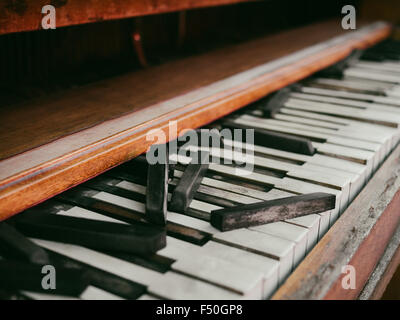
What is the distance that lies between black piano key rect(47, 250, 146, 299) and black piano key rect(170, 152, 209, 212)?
34cm

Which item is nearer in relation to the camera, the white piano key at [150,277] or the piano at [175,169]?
the white piano key at [150,277]

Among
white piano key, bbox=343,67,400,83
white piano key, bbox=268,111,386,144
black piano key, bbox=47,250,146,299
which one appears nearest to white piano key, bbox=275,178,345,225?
white piano key, bbox=268,111,386,144

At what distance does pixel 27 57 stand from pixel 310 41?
208 centimetres

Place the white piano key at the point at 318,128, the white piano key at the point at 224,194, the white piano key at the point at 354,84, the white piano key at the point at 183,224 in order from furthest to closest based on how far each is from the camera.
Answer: the white piano key at the point at 354,84 → the white piano key at the point at 318,128 → the white piano key at the point at 224,194 → the white piano key at the point at 183,224

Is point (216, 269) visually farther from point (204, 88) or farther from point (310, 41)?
point (310, 41)

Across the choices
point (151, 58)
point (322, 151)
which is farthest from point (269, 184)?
point (151, 58)

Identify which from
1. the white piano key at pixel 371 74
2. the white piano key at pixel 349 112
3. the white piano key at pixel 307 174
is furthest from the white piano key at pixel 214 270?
the white piano key at pixel 371 74

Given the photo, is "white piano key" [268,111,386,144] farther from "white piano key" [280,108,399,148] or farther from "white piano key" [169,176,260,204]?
"white piano key" [169,176,260,204]

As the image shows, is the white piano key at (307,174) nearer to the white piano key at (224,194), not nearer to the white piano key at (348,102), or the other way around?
the white piano key at (224,194)

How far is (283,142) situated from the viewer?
1862 millimetres

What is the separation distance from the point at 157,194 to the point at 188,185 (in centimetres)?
13

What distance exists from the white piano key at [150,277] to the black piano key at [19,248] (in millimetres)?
57

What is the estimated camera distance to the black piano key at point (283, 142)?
1.81 m

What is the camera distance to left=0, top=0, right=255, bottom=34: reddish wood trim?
1412mm
